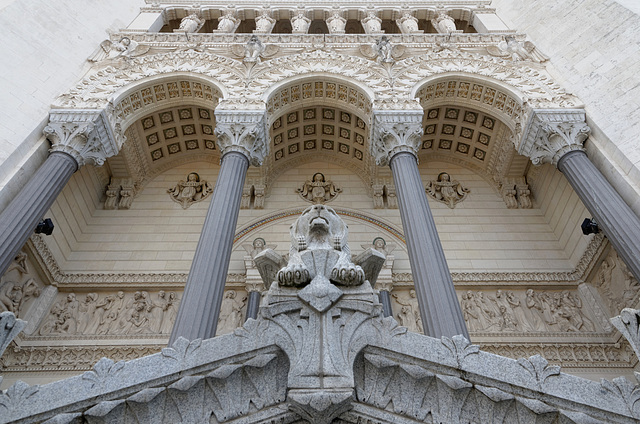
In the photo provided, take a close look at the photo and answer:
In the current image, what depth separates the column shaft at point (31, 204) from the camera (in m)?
7.99

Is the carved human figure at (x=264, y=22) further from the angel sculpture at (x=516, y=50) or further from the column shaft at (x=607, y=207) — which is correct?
the column shaft at (x=607, y=207)

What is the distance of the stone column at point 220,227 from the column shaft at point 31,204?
320 centimetres

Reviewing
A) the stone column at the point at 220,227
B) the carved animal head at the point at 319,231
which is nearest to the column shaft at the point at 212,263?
the stone column at the point at 220,227

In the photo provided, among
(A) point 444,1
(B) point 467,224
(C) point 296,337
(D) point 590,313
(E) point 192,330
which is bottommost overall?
(C) point 296,337

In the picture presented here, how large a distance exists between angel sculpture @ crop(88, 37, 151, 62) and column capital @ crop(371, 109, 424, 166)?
761 centimetres

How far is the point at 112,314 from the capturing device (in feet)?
37.3

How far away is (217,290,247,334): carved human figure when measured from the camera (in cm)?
1109

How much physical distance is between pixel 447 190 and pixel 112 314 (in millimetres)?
10411

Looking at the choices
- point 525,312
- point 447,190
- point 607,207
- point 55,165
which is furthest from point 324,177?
point 607,207

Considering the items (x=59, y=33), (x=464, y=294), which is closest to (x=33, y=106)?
(x=59, y=33)

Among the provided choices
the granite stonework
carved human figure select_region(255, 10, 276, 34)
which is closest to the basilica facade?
carved human figure select_region(255, 10, 276, 34)

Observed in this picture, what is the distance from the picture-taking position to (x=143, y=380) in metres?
3.20

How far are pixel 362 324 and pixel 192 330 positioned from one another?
166 inches

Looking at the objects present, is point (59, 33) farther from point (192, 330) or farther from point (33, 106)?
Answer: point (192, 330)
